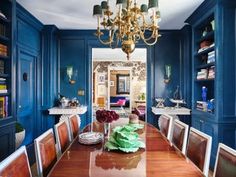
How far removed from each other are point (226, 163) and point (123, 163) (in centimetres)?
62

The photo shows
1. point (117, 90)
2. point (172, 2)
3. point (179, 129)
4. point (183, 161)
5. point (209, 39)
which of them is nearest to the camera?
point (183, 161)

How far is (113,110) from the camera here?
8.88ft

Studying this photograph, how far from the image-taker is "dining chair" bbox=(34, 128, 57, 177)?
4.97 ft

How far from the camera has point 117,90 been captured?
513 inches

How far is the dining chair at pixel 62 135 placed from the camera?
2095 millimetres

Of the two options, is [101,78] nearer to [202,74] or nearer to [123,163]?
[202,74]

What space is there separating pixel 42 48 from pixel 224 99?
3.57 m

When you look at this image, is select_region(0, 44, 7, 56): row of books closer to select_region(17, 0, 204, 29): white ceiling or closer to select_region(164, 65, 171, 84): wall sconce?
select_region(17, 0, 204, 29): white ceiling

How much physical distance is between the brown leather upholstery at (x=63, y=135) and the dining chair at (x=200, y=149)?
3.87ft

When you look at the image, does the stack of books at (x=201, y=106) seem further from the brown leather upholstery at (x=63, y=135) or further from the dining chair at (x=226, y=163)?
the dining chair at (x=226, y=163)

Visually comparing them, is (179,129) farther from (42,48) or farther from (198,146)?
(42,48)

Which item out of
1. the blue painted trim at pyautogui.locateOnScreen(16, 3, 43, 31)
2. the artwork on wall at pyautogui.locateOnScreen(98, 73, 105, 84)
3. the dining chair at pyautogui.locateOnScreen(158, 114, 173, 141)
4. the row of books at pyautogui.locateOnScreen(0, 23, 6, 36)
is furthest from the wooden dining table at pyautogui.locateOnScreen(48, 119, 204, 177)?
the artwork on wall at pyautogui.locateOnScreen(98, 73, 105, 84)

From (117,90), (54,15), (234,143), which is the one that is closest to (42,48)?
(54,15)

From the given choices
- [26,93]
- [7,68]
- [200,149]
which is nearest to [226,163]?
[200,149]
